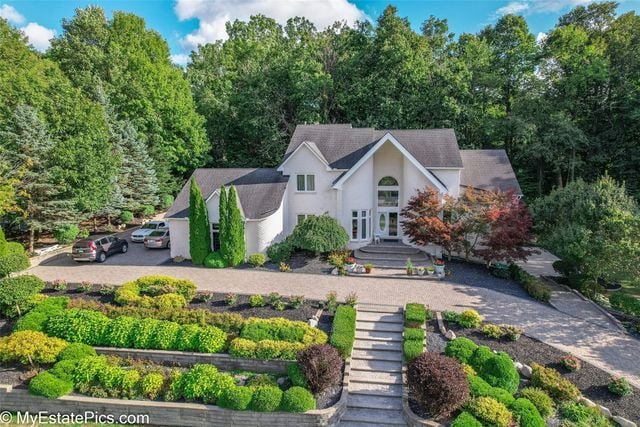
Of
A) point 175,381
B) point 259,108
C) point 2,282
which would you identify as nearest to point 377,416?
point 175,381

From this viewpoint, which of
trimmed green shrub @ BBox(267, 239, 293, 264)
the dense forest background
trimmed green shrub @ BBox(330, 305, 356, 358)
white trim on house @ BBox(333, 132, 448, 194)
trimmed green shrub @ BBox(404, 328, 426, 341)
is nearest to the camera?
trimmed green shrub @ BBox(330, 305, 356, 358)

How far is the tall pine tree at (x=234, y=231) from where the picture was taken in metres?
22.0

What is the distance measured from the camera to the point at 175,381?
39.5 ft

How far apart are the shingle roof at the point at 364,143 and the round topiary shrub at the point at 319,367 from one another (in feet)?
50.1

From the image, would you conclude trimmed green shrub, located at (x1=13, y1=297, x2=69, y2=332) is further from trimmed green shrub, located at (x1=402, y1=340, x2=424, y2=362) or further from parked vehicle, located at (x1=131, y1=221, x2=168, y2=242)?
trimmed green shrub, located at (x1=402, y1=340, x2=424, y2=362)

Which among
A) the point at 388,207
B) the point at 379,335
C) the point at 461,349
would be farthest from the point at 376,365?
the point at 388,207

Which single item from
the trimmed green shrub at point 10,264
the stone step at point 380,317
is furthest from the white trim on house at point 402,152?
the trimmed green shrub at point 10,264

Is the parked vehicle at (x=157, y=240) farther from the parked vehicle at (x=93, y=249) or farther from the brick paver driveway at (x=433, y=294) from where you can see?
the brick paver driveway at (x=433, y=294)

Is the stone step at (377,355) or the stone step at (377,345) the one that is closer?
the stone step at (377,355)

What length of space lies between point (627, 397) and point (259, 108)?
37.2 metres

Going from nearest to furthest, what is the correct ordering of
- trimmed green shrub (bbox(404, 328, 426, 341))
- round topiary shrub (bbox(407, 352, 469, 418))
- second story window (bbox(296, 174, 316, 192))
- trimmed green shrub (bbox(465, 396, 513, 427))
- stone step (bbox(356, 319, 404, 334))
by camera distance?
trimmed green shrub (bbox(465, 396, 513, 427)), round topiary shrub (bbox(407, 352, 469, 418)), trimmed green shrub (bbox(404, 328, 426, 341)), stone step (bbox(356, 319, 404, 334)), second story window (bbox(296, 174, 316, 192))

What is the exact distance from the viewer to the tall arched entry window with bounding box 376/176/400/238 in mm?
25609

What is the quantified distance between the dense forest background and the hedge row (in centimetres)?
1391

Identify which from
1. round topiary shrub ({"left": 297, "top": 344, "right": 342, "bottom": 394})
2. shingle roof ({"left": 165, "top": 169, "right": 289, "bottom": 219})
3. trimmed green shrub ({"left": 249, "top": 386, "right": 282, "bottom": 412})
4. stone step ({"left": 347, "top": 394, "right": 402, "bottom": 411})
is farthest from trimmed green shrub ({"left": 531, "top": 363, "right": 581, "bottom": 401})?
shingle roof ({"left": 165, "top": 169, "right": 289, "bottom": 219})
